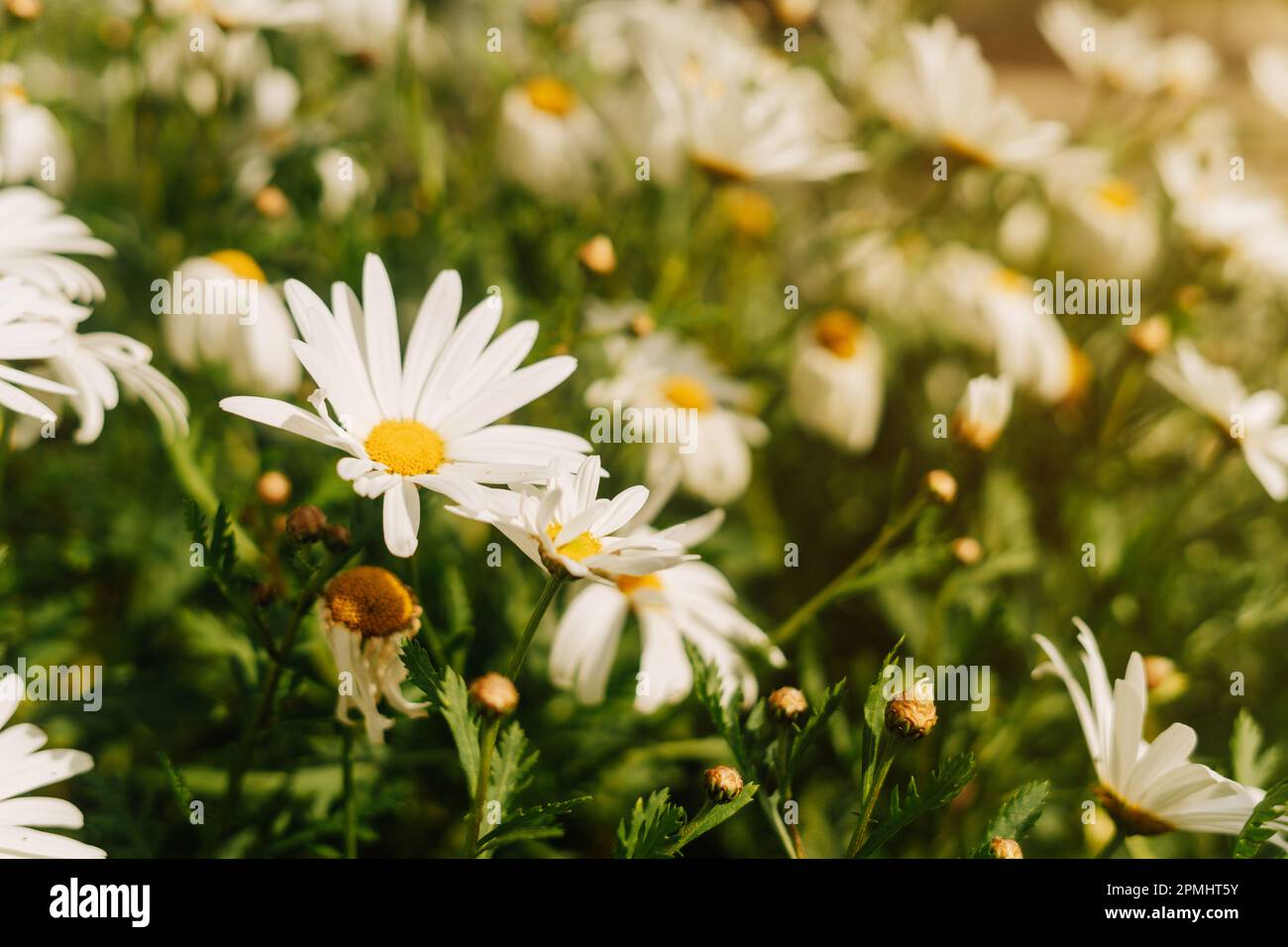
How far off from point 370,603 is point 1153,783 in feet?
2.42

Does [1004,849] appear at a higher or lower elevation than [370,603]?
lower

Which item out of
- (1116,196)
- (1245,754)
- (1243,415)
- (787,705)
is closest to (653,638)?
(787,705)

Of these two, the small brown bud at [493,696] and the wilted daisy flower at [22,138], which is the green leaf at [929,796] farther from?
the wilted daisy flower at [22,138]

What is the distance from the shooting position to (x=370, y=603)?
97 centimetres

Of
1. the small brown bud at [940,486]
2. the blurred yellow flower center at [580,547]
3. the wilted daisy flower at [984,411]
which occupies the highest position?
the wilted daisy flower at [984,411]

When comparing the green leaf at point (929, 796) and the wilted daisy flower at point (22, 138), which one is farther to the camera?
the wilted daisy flower at point (22, 138)

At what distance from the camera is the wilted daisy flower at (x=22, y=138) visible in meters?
1.58

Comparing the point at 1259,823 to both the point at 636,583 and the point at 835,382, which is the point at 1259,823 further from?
the point at 835,382

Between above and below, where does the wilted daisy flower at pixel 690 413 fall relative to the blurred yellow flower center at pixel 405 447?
above

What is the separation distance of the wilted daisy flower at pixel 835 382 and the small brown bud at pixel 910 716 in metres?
1.02

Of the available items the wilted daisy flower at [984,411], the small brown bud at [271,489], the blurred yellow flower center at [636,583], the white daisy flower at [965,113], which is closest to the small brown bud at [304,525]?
the small brown bud at [271,489]

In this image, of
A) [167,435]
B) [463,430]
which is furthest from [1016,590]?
[167,435]

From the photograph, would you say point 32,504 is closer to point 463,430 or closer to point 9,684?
point 9,684
